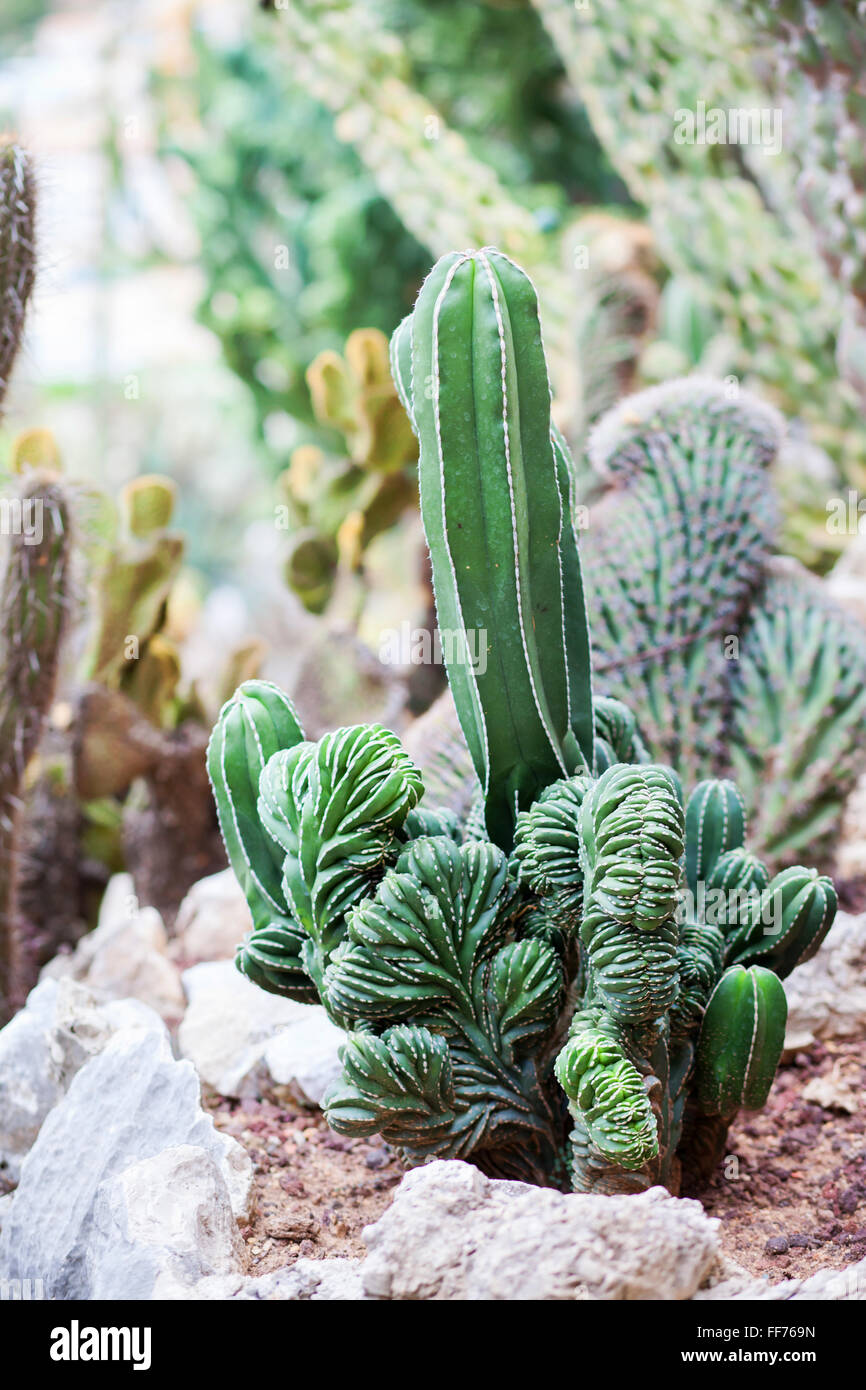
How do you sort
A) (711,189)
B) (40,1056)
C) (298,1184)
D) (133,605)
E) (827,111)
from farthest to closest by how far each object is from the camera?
(711,189) < (133,605) < (827,111) < (40,1056) < (298,1184)

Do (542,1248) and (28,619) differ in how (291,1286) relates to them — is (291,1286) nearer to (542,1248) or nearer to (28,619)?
(542,1248)

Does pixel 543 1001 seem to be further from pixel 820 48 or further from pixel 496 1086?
pixel 820 48

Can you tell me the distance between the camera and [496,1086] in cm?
139

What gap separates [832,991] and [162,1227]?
110 cm

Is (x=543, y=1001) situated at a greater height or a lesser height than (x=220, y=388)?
lesser

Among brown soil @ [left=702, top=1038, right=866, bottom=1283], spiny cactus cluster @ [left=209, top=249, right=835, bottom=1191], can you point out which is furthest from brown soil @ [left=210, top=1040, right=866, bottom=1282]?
spiny cactus cluster @ [left=209, top=249, right=835, bottom=1191]

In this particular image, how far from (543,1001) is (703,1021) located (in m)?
0.20

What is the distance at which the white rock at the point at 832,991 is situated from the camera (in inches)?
73.3

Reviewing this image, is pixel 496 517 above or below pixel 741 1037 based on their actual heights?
above

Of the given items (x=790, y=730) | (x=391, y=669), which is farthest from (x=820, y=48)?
(x=391, y=669)

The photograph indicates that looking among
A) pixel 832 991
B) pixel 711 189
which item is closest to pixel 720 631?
pixel 832 991

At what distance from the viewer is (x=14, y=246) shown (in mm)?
2211

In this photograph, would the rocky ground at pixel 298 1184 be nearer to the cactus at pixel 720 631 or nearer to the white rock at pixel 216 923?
the white rock at pixel 216 923

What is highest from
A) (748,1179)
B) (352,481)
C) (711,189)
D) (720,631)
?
(711,189)
